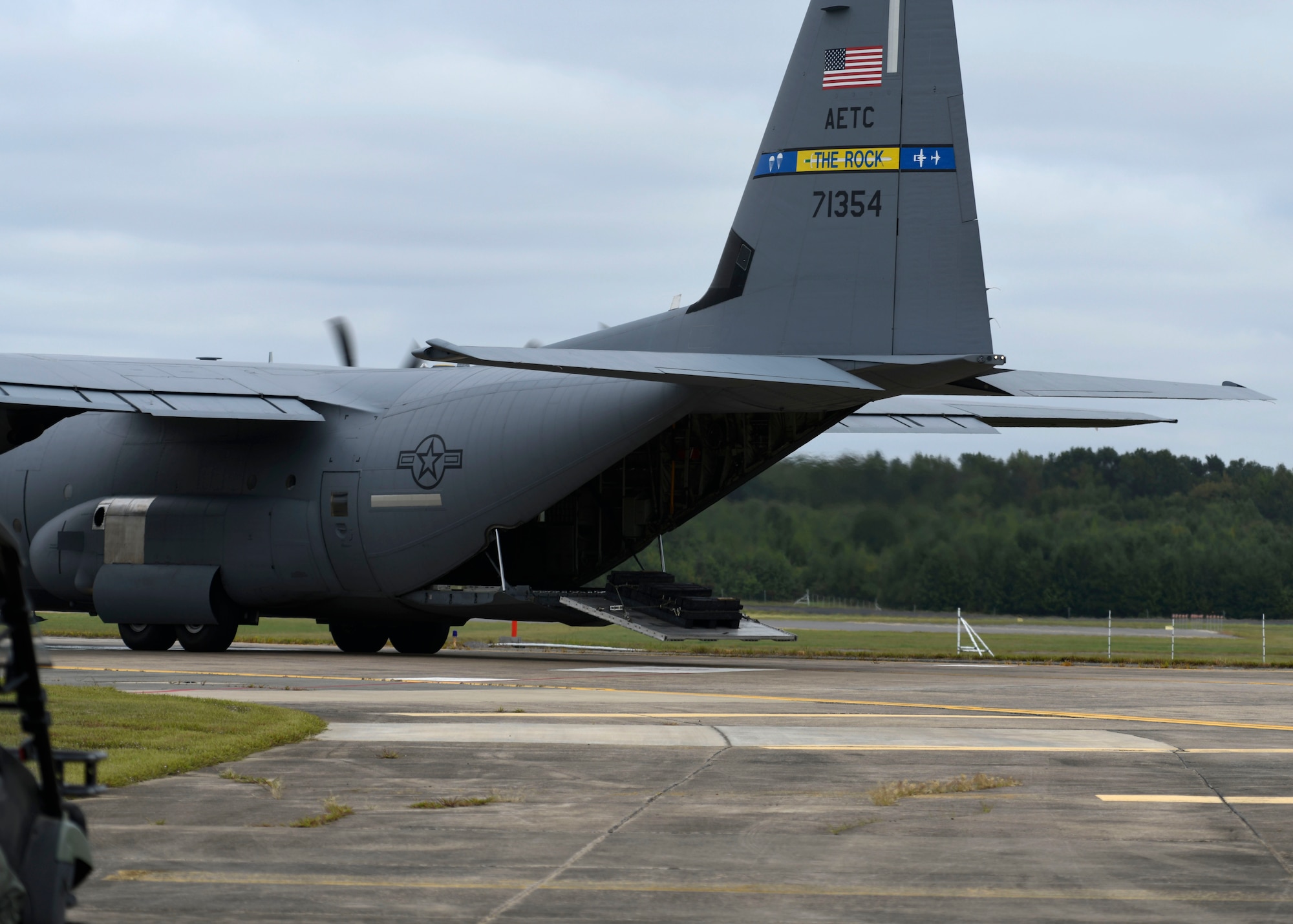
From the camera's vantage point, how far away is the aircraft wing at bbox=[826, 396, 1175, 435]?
2748 centimetres

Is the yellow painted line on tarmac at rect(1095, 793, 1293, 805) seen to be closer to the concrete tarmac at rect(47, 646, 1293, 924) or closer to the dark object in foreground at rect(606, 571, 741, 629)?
the concrete tarmac at rect(47, 646, 1293, 924)

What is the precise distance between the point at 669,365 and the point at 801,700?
558 centimetres

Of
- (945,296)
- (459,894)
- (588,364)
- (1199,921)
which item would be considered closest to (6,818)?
(459,894)

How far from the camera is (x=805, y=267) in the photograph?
75.9ft

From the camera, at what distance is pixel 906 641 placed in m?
35.2

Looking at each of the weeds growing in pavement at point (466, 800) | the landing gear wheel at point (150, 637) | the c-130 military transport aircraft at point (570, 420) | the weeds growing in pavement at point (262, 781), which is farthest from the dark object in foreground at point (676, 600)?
the weeds growing in pavement at point (466, 800)

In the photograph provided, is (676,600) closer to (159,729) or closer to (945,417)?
(945,417)

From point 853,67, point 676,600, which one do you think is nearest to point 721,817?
point 676,600

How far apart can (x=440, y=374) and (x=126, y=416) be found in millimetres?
6862

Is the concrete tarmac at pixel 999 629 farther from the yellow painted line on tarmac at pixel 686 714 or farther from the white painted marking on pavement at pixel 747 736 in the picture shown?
the white painted marking on pavement at pixel 747 736

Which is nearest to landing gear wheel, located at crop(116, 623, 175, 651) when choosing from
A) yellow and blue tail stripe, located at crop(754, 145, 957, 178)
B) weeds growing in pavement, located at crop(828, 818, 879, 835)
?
yellow and blue tail stripe, located at crop(754, 145, 957, 178)

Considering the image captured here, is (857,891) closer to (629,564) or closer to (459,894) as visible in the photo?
(459,894)

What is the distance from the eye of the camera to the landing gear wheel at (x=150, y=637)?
29.1 meters

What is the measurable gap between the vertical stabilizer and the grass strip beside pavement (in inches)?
430
